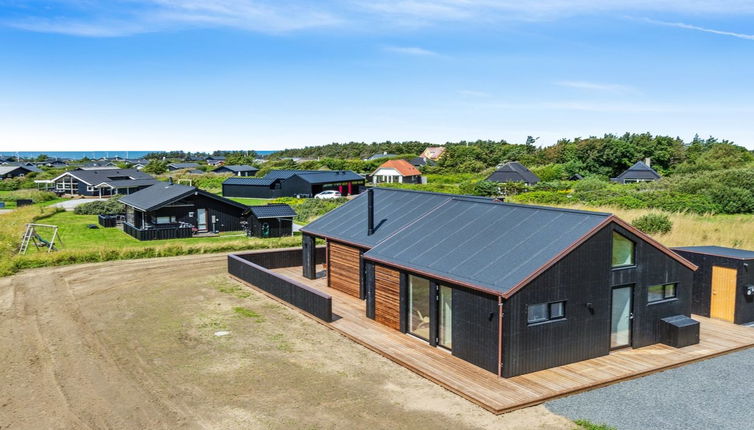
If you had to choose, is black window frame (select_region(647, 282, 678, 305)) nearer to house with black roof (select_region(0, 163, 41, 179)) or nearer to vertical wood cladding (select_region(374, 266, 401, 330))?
vertical wood cladding (select_region(374, 266, 401, 330))

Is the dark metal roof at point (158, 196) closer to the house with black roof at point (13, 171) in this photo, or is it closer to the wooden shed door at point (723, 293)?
the wooden shed door at point (723, 293)

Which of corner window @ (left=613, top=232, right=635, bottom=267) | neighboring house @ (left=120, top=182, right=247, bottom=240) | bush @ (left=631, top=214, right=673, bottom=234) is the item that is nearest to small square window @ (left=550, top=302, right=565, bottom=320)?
corner window @ (left=613, top=232, right=635, bottom=267)

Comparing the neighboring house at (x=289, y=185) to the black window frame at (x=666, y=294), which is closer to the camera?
the black window frame at (x=666, y=294)

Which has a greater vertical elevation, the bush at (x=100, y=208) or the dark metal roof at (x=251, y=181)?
the dark metal roof at (x=251, y=181)

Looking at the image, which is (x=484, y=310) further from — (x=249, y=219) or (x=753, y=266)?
(x=249, y=219)

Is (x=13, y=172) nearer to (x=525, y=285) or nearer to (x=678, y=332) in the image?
(x=525, y=285)

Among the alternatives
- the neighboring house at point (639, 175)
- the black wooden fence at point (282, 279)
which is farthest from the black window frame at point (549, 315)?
the neighboring house at point (639, 175)

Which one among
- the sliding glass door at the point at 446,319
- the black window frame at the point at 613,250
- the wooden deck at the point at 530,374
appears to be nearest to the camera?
the wooden deck at the point at 530,374
